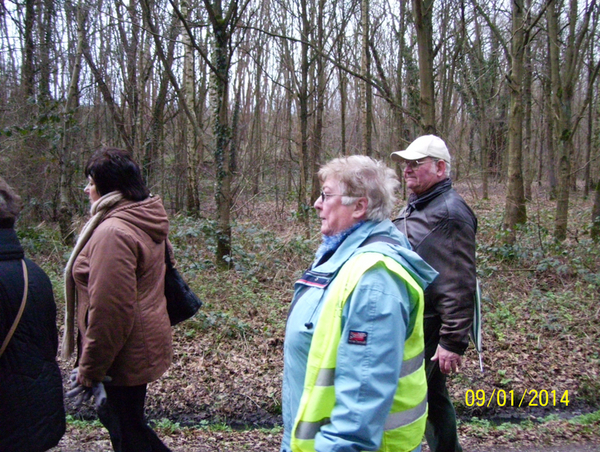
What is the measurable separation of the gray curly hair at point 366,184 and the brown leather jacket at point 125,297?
1.18 meters

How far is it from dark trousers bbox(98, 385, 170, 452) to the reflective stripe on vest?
55.3 inches

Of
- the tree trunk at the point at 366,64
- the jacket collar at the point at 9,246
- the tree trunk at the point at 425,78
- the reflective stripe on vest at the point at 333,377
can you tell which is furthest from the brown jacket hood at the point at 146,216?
the tree trunk at the point at 366,64

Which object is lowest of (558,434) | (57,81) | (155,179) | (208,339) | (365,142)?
(558,434)

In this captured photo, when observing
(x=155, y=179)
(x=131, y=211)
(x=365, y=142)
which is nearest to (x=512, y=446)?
(x=131, y=211)

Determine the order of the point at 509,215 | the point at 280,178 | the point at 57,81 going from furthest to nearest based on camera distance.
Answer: the point at 280,178, the point at 57,81, the point at 509,215

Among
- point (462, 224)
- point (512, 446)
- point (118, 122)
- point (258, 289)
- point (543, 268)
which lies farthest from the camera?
point (118, 122)

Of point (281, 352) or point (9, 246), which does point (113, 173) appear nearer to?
point (9, 246)

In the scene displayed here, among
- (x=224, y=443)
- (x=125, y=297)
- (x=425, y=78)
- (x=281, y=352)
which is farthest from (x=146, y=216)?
(x=425, y=78)

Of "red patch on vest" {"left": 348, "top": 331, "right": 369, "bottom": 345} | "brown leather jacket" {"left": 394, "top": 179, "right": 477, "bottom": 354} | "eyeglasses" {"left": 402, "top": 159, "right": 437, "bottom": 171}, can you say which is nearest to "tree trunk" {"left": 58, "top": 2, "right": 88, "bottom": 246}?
"eyeglasses" {"left": 402, "top": 159, "right": 437, "bottom": 171}

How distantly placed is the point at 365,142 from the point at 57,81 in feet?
29.2

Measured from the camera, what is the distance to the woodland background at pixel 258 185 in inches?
208

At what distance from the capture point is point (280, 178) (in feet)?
52.2

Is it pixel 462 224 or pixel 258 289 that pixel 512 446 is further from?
pixel 258 289

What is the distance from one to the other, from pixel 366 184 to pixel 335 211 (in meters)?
0.16
